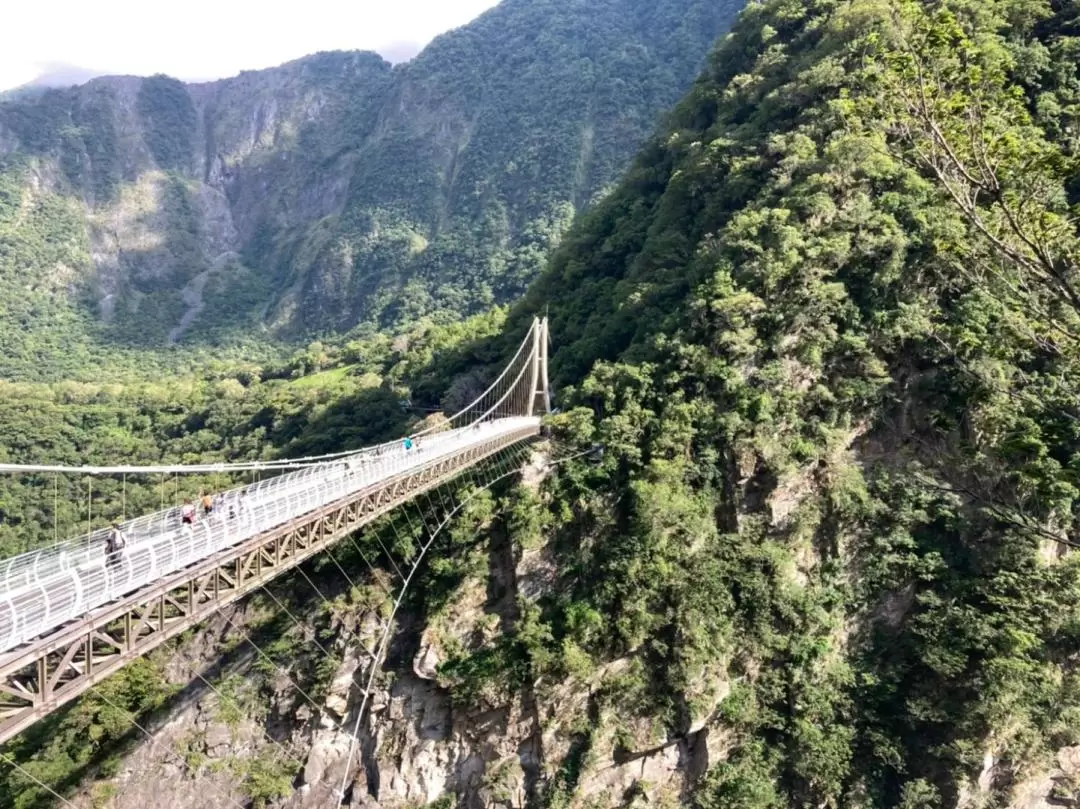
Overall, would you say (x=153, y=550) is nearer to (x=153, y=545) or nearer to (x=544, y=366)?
(x=153, y=545)

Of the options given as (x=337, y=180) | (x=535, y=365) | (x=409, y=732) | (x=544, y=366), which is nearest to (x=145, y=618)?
(x=409, y=732)

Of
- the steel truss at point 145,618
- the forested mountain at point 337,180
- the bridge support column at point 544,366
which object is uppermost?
the forested mountain at point 337,180

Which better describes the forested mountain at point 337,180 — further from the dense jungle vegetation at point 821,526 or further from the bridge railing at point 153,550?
the bridge railing at point 153,550

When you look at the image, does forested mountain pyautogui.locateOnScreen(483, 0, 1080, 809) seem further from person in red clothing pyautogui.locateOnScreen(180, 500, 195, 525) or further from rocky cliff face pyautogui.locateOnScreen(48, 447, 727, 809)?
person in red clothing pyautogui.locateOnScreen(180, 500, 195, 525)

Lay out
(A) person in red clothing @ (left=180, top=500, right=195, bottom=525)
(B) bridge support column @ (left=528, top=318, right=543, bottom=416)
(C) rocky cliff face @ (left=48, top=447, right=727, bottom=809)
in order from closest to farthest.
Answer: (A) person in red clothing @ (left=180, top=500, right=195, bottom=525) → (C) rocky cliff face @ (left=48, top=447, right=727, bottom=809) → (B) bridge support column @ (left=528, top=318, right=543, bottom=416)

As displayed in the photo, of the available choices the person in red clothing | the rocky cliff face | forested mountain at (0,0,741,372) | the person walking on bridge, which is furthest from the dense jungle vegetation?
forested mountain at (0,0,741,372)

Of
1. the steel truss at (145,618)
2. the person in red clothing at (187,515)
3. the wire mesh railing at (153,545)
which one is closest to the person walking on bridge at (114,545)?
the wire mesh railing at (153,545)

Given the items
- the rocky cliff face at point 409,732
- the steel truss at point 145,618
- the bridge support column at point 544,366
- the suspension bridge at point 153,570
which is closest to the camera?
the steel truss at point 145,618
